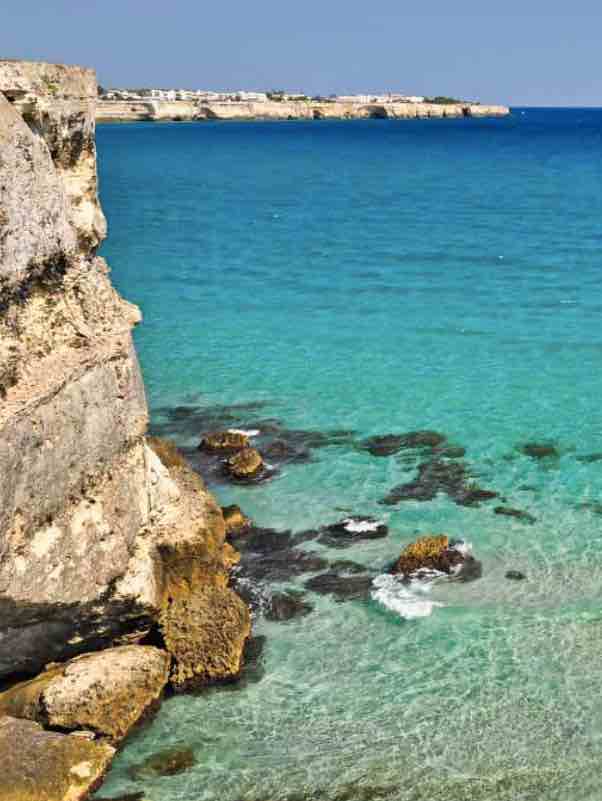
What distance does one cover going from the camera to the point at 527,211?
64.2 meters

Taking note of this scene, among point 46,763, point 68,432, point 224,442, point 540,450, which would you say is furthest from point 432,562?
point 46,763

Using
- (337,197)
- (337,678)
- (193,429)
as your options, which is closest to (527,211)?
(337,197)

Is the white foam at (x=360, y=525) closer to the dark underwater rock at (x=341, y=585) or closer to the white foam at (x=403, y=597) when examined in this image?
the dark underwater rock at (x=341, y=585)

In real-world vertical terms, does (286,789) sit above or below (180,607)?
below

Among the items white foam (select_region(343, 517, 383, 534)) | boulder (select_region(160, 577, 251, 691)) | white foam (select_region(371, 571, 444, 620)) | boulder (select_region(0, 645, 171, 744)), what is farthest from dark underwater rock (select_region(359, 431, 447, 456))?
boulder (select_region(0, 645, 171, 744))

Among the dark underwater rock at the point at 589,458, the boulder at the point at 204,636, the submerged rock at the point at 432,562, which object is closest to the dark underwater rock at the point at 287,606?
the boulder at the point at 204,636

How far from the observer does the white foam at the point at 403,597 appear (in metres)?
16.9

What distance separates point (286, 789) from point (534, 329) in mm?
23603

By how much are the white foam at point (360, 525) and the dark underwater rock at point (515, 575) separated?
2.85m

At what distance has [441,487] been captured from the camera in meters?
21.6

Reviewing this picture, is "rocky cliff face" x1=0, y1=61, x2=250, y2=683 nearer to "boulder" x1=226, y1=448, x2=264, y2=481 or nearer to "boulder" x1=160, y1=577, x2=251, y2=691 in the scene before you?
"boulder" x1=160, y1=577, x2=251, y2=691

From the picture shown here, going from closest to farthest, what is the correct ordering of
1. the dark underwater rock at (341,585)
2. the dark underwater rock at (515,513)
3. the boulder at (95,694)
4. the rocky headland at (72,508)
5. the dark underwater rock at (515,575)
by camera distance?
the rocky headland at (72,508), the boulder at (95,694), the dark underwater rock at (341,585), the dark underwater rock at (515,575), the dark underwater rock at (515,513)

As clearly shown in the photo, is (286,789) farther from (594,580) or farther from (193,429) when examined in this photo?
(193,429)

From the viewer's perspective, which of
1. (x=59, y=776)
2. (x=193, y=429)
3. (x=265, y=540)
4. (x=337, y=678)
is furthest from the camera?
(x=193, y=429)
